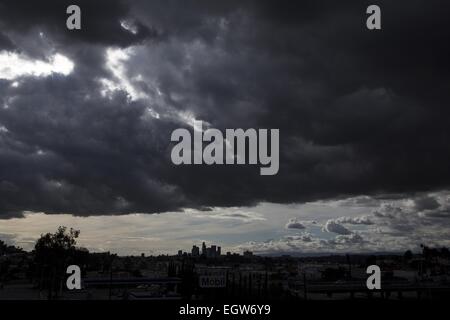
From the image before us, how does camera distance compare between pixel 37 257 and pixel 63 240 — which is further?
pixel 37 257

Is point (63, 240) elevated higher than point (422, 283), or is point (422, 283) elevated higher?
point (63, 240)
